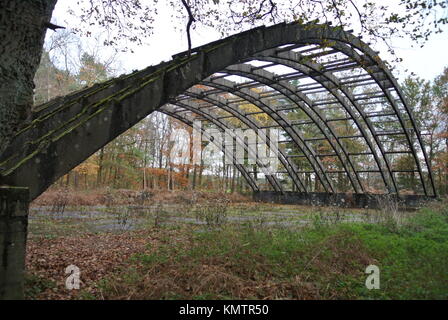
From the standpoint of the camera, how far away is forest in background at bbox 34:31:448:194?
2236 centimetres

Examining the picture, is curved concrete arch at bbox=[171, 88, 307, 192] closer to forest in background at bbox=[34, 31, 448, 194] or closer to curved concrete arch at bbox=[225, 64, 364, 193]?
forest in background at bbox=[34, 31, 448, 194]

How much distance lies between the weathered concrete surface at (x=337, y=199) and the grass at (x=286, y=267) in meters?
9.42

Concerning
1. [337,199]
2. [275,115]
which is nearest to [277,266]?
[275,115]

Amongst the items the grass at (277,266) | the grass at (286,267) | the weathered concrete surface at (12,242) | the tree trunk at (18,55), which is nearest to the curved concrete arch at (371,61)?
the grass at (277,266)

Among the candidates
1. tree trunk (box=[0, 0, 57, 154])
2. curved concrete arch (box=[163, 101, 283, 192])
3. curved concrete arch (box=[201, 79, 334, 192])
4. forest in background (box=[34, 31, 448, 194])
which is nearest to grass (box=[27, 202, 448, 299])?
tree trunk (box=[0, 0, 57, 154])

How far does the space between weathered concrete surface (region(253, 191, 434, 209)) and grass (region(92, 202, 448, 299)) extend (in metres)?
9.42

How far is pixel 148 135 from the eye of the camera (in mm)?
27984

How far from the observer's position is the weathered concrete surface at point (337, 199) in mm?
16766

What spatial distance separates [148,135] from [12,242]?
25.9 meters

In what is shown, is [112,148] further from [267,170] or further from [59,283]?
[59,283]

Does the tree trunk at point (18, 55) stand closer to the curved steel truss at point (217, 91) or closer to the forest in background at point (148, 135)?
the curved steel truss at point (217, 91)
